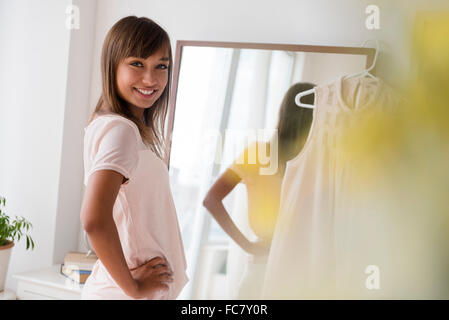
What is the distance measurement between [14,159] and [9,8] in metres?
0.58

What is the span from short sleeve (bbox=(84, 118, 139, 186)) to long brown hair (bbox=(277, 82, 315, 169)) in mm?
554

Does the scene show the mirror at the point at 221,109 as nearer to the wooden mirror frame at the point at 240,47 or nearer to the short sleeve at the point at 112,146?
the wooden mirror frame at the point at 240,47

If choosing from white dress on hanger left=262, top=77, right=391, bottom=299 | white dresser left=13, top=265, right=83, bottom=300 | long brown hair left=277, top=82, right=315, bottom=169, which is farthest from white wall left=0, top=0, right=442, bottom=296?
white dress on hanger left=262, top=77, right=391, bottom=299

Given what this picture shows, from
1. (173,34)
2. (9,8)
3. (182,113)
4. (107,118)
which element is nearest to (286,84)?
(182,113)

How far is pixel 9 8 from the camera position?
5.31 feet

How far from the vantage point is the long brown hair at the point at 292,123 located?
1.18 metres

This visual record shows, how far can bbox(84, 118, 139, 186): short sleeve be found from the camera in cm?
70

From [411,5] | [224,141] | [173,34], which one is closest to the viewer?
[411,5]

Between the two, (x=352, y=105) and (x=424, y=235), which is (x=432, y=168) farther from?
(x=352, y=105)

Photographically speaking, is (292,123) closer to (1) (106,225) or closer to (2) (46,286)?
(1) (106,225)

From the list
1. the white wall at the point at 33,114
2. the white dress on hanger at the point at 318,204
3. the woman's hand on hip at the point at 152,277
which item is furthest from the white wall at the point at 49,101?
the woman's hand on hip at the point at 152,277

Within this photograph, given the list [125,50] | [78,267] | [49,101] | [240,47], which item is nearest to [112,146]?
[125,50]

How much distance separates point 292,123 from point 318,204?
264mm

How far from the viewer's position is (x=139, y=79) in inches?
33.0
